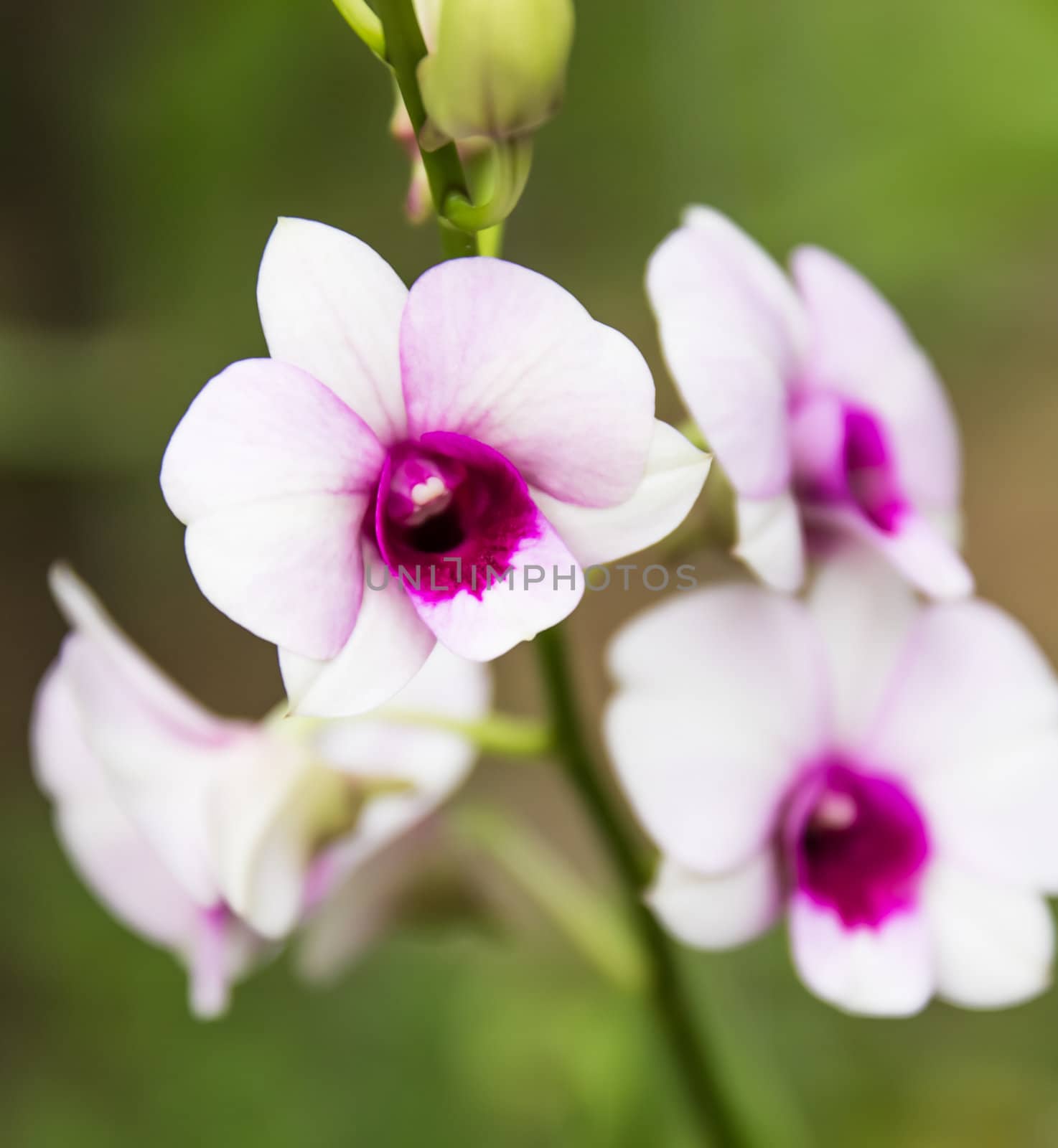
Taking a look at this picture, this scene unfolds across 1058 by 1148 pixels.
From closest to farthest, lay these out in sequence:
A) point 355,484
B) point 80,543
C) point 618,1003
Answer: point 355,484 → point 618,1003 → point 80,543

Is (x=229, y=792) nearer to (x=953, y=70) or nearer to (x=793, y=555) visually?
(x=793, y=555)

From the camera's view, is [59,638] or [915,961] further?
[59,638]

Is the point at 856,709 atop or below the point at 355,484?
below

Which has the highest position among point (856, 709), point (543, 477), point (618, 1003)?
point (543, 477)

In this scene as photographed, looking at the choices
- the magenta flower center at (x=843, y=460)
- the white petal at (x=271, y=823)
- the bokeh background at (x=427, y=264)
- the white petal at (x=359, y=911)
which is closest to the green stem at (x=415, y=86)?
the magenta flower center at (x=843, y=460)

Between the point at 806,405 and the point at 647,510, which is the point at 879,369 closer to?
the point at 806,405

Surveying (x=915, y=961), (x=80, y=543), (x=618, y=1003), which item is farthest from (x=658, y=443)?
(x=80, y=543)
